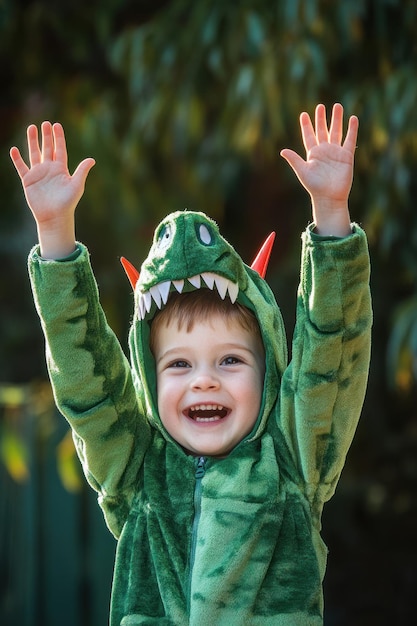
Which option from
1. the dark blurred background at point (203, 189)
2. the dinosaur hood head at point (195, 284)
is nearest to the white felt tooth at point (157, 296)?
the dinosaur hood head at point (195, 284)

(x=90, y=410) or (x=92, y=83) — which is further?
(x=92, y=83)

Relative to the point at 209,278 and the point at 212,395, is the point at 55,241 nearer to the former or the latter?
the point at 209,278

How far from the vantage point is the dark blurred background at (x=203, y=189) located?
189 inches

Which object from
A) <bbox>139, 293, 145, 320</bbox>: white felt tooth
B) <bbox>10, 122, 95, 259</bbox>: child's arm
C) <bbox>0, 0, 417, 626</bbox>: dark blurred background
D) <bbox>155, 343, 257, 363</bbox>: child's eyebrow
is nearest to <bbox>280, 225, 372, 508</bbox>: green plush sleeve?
<bbox>155, 343, 257, 363</bbox>: child's eyebrow

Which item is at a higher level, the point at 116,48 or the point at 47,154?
the point at 116,48

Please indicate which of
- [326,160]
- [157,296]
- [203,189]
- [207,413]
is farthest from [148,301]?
[203,189]

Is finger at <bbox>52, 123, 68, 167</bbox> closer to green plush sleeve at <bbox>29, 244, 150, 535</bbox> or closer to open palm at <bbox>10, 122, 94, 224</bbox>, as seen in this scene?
open palm at <bbox>10, 122, 94, 224</bbox>

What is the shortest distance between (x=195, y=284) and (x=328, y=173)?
35cm

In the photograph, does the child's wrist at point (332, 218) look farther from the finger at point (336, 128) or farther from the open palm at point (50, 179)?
the open palm at point (50, 179)

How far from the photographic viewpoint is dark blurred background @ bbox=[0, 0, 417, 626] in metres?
4.80

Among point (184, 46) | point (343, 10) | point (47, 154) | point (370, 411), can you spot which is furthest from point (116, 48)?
point (47, 154)

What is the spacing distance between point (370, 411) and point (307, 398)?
3.84 meters

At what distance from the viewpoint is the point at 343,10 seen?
182 inches

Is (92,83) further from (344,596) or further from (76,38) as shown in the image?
(344,596)
